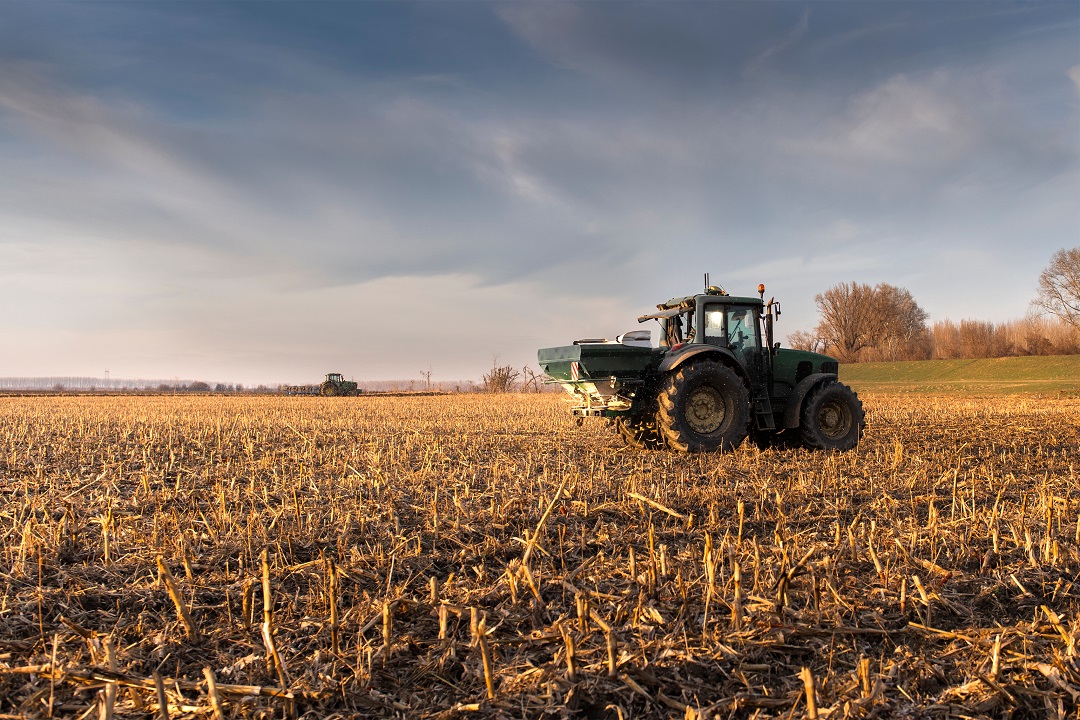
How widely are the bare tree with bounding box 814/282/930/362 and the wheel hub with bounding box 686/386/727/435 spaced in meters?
53.1

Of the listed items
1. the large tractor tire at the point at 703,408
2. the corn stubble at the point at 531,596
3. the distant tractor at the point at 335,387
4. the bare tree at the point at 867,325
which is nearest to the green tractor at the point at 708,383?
the large tractor tire at the point at 703,408

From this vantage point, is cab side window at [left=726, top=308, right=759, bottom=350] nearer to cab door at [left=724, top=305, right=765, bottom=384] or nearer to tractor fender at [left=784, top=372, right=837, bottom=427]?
cab door at [left=724, top=305, right=765, bottom=384]

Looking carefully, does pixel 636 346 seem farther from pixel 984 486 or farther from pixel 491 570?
pixel 491 570

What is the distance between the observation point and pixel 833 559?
416cm

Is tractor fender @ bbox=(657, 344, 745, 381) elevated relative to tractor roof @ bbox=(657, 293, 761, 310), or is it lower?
lower

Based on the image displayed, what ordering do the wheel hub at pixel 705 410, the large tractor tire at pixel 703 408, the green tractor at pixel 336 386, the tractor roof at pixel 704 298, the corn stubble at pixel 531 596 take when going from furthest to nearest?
the green tractor at pixel 336 386 < the tractor roof at pixel 704 298 < the wheel hub at pixel 705 410 < the large tractor tire at pixel 703 408 < the corn stubble at pixel 531 596

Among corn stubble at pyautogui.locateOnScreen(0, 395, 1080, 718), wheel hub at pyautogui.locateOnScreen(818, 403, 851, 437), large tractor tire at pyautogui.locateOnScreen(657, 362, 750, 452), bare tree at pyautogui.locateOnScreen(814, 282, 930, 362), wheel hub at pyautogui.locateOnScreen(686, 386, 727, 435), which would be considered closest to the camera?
corn stubble at pyautogui.locateOnScreen(0, 395, 1080, 718)

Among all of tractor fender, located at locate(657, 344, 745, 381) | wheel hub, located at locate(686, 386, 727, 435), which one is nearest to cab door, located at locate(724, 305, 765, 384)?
tractor fender, located at locate(657, 344, 745, 381)

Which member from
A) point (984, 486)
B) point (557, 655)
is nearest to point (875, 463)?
point (984, 486)

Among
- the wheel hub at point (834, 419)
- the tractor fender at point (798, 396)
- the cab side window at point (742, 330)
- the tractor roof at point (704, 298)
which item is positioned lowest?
the wheel hub at point (834, 419)

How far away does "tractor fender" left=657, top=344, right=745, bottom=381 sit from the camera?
344 inches

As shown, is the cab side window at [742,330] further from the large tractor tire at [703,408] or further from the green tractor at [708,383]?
the large tractor tire at [703,408]

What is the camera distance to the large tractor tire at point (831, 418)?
9578mm

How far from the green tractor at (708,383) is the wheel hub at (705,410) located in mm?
14
